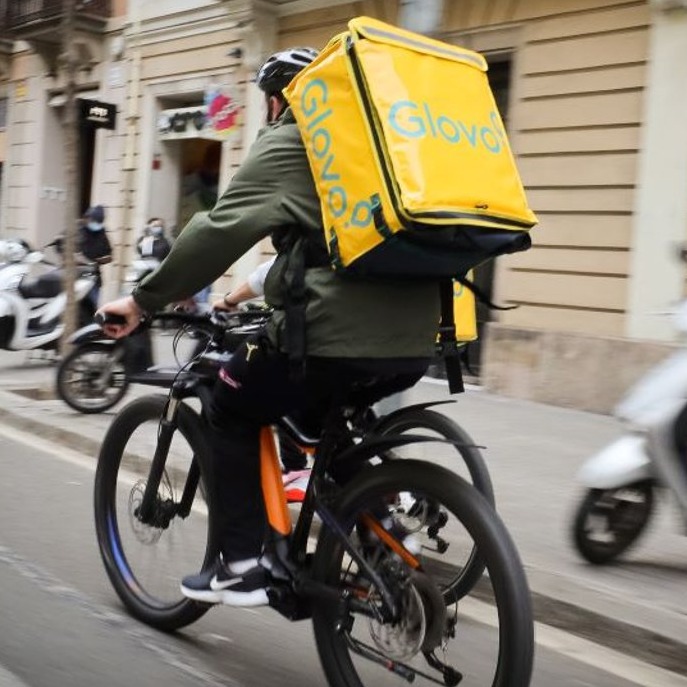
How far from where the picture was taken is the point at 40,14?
17391mm

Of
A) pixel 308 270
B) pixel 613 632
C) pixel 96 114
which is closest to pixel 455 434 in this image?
pixel 613 632

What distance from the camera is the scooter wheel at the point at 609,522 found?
418cm

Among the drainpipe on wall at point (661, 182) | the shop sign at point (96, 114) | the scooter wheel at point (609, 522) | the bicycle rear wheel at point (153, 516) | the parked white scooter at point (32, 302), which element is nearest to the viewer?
the bicycle rear wheel at point (153, 516)

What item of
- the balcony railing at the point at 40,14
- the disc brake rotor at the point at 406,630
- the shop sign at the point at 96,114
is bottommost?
the disc brake rotor at the point at 406,630

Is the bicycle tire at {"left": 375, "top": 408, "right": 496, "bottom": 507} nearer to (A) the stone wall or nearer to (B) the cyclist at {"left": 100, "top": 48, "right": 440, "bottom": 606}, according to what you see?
(B) the cyclist at {"left": 100, "top": 48, "right": 440, "bottom": 606}

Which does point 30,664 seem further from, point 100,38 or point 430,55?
point 100,38

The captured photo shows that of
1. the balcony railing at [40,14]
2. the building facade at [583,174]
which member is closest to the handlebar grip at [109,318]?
the building facade at [583,174]

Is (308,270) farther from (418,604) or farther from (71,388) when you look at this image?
(71,388)

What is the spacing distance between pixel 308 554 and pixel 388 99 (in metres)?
1.32

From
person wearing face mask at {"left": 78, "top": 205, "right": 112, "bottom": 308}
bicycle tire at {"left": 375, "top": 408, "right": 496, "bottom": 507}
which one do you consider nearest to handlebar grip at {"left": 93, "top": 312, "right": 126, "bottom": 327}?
bicycle tire at {"left": 375, "top": 408, "right": 496, "bottom": 507}

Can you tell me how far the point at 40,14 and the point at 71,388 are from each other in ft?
39.4

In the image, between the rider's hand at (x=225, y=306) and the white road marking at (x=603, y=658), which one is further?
the rider's hand at (x=225, y=306)

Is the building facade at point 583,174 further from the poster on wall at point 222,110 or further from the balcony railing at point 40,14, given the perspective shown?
the balcony railing at point 40,14

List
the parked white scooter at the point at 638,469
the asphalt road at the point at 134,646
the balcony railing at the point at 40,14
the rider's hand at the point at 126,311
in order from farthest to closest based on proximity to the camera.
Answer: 1. the balcony railing at the point at 40,14
2. the parked white scooter at the point at 638,469
3. the asphalt road at the point at 134,646
4. the rider's hand at the point at 126,311
